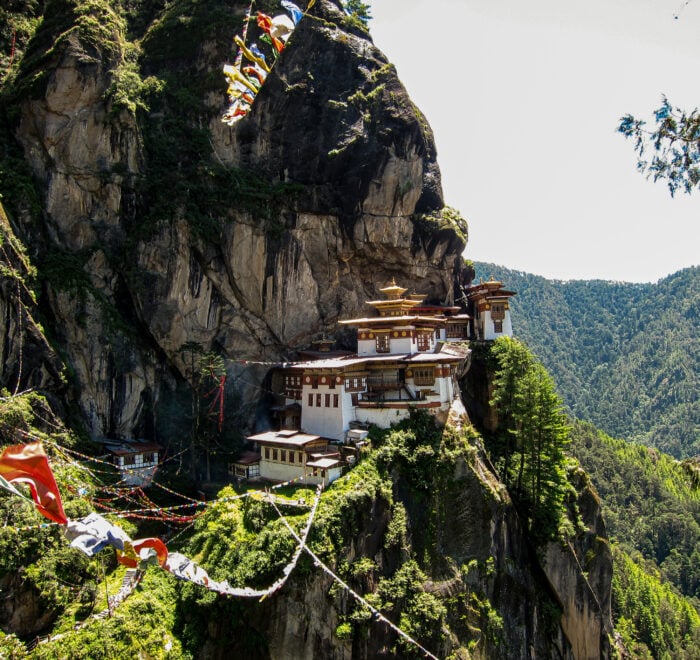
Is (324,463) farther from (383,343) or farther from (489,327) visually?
(489,327)

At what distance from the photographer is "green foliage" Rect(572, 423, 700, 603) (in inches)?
3369

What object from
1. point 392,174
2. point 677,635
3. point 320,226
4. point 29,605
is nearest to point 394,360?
point 320,226

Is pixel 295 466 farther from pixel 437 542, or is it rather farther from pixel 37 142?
pixel 37 142

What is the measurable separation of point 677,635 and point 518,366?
4827cm

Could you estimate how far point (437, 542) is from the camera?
95.6ft

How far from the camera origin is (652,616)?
200 ft

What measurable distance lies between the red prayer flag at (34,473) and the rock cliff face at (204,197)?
63.1ft

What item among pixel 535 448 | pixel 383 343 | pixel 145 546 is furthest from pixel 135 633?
pixel 535 448

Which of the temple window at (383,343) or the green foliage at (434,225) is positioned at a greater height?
the green foliage at (434,225)

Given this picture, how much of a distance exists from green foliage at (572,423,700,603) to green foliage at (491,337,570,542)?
59271 mm

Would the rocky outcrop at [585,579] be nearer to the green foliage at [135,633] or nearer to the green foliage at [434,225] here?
the green foliage at [434,225]

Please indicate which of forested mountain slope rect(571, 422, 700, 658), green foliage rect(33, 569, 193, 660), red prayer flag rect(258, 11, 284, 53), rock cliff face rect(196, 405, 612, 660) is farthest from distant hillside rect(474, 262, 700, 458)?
red prayer flag rect(258, 11, 284, 53)

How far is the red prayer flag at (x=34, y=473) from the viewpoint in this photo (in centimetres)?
1189

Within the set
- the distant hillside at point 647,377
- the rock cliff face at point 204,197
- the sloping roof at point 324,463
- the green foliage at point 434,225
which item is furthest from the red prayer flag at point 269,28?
the distant hillside at point 647,377
